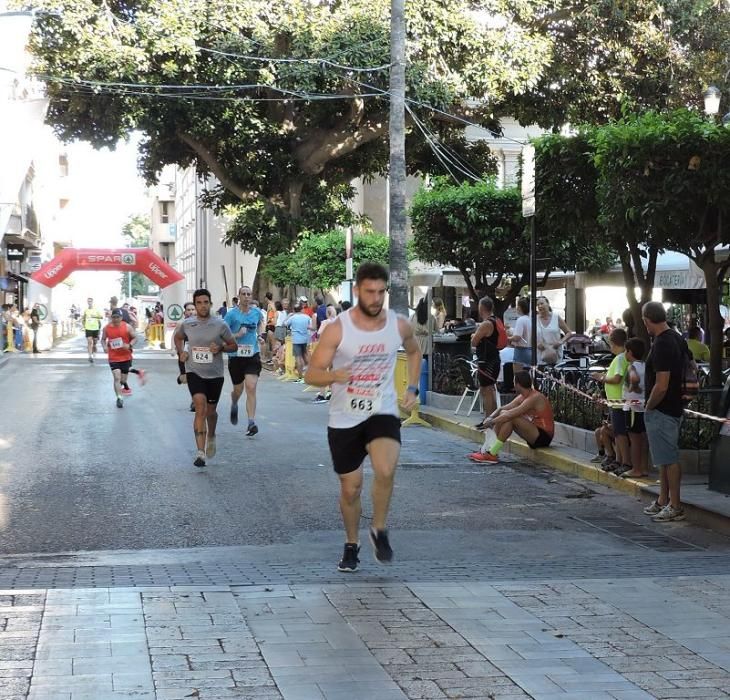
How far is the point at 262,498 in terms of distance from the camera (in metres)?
10.5

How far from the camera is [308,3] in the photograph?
1153 inches

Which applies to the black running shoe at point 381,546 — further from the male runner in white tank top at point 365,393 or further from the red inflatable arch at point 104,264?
the red inflatable arch at point 104,264

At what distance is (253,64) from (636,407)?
20.5 metres

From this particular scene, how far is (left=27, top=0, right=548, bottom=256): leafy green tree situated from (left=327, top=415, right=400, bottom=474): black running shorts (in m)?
22.0

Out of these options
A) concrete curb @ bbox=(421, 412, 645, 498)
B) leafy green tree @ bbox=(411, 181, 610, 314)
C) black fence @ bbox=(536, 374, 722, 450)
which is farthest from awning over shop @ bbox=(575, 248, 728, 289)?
leafy green tree @ bbox=(411, 181, 610, 314)

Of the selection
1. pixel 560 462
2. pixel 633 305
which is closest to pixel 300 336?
pixel 633 305

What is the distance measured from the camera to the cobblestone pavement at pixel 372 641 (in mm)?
4844

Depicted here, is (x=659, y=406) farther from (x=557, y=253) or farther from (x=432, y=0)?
(x=432, y=0)

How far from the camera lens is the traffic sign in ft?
140

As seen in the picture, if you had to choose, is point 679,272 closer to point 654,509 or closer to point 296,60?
point 654,509

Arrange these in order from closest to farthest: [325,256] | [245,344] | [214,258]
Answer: [245,344], [325,256], [214,258]

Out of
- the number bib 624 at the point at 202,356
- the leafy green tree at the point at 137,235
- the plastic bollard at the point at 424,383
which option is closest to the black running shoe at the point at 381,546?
the number bib 624 at the point at 202,356

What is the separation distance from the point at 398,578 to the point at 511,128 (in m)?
40.6

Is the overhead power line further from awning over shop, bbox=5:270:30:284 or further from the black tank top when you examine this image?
awning over shop, bbox=5:270:30:284
